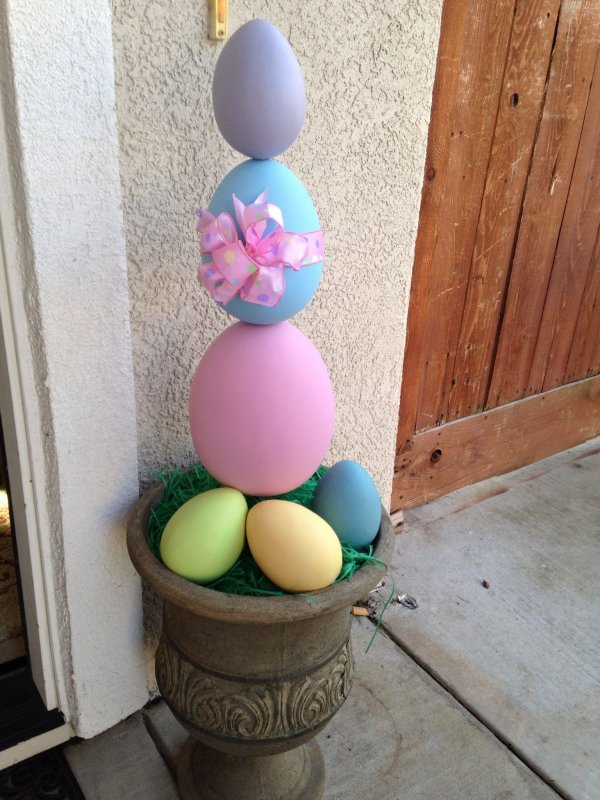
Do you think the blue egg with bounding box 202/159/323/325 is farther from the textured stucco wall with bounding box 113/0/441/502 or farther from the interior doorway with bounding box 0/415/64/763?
the interior doorway with bounding box 0/415/64/763

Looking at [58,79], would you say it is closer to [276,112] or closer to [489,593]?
[276,112]

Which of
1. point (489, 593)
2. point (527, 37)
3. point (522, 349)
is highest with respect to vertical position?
point (527, 37)

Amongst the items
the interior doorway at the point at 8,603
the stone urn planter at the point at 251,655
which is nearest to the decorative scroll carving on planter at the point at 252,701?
the stone urn planter at the point at 251,655

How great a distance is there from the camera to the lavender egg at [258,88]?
121cm

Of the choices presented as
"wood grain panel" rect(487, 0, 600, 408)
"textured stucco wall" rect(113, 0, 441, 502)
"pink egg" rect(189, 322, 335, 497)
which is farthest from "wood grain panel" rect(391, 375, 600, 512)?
"pink egg" rect(189, 322, 335, 497)

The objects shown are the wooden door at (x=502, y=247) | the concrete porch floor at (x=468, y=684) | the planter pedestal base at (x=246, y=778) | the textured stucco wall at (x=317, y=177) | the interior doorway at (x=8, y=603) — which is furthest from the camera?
the wooden door at (x=502, y=247)

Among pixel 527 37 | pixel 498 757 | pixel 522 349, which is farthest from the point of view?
pixel 522 349

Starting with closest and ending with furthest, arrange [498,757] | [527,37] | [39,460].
Answer: [39,460], [498,757], [527,37]

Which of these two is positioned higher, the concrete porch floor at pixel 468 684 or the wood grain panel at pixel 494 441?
the wood grain panel at pixel 494 441

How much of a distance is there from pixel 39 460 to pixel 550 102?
2.33m

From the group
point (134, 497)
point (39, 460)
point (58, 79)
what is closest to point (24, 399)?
point (39, 460)

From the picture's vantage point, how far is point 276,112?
1236 mm

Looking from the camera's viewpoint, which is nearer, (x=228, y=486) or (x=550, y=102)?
(x=228, y=486)

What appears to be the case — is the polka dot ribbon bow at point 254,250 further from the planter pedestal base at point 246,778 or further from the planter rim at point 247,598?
the planter pedestal base at point 246,778
